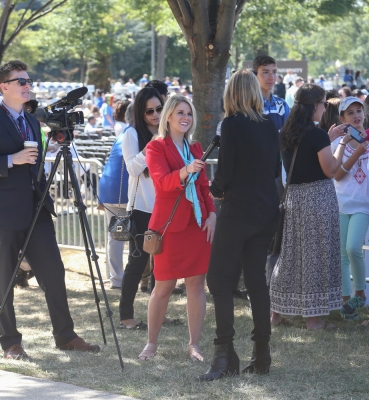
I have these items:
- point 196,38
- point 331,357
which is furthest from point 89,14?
point 331,357

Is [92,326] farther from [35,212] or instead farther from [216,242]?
[216,242]

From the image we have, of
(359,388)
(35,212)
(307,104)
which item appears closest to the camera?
(359,388)

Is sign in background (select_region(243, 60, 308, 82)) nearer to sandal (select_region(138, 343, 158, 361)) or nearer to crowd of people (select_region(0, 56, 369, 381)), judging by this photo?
crowd of people (select_region(0, 56, 369, 381))

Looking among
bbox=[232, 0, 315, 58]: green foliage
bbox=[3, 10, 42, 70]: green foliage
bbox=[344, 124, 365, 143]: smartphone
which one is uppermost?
bbox=[3, 10, 42, 70]: green foliage

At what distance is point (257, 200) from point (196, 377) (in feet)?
4.18

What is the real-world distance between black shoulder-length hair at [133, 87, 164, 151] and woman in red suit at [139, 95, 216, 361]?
2.88 ft

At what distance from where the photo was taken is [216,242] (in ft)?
17.3

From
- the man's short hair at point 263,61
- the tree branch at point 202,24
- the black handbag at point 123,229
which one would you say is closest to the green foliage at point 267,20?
the tree branch at point 202,24

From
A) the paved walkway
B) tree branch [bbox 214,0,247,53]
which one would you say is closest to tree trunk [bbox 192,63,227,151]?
tree branch [bbox 214,0,247,53]

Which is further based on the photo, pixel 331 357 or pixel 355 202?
pixel 355 202

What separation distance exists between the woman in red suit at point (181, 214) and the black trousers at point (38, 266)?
0.82m

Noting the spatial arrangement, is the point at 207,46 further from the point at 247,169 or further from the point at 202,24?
the point at 247,169

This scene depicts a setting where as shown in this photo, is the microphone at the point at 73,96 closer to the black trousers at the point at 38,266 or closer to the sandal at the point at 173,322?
the black trousers at the point at 38,266

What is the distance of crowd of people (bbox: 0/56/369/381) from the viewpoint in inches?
204
